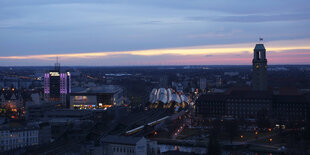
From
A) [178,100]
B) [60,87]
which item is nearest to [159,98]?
[178,100]

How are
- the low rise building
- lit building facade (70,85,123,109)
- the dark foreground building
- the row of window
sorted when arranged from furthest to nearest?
lit building facade (70,85,123,109) → the dark foreground building → the row of window → the low rise building

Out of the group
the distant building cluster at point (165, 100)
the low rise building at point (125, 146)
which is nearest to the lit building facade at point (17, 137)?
the low rise building at point (125, 146)

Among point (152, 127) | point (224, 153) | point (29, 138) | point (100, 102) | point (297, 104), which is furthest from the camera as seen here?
point (100, 102)

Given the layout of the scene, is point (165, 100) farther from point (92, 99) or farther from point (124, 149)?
point (124, 149)

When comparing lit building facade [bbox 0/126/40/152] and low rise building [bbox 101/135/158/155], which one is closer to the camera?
low rise building [bbox 101/135/158/155]

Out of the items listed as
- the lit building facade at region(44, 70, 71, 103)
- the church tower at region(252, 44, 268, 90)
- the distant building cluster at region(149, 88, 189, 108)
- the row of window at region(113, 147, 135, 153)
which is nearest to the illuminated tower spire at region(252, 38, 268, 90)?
the church tower at region(252, 44, 268, 90)

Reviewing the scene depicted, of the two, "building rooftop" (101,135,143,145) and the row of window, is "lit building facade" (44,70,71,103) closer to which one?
"building rooftop" (101,135,143,145)

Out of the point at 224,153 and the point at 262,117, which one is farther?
the point at 262,117

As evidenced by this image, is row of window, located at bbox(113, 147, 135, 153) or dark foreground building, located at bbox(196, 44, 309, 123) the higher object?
dark foreground building, located at bbox(196, 44, 309, 123)

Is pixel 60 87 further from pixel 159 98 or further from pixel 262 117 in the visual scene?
pixel 262 117

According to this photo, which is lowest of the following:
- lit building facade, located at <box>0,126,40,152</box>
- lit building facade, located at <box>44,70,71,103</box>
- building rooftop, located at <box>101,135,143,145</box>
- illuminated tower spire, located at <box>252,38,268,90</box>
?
lit building facade, located at <box>0,126,40,152</box>

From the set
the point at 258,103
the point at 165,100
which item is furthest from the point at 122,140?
the point at 165,100
